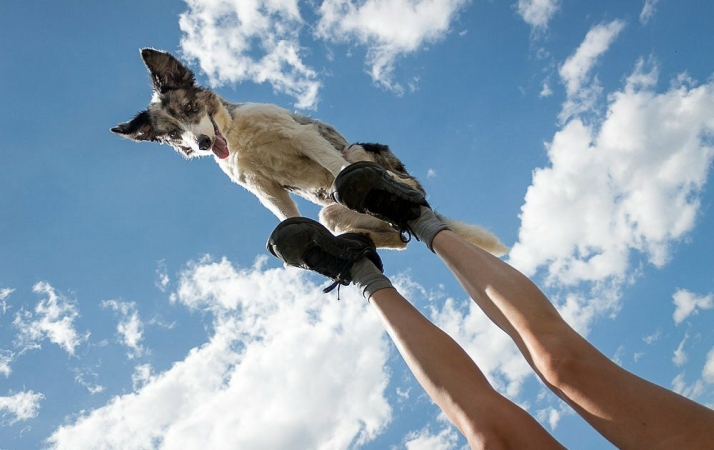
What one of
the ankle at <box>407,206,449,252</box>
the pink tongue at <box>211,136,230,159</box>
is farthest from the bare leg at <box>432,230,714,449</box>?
the pink tongue at <box>211,136,230,159</box>

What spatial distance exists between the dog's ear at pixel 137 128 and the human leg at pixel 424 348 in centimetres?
284

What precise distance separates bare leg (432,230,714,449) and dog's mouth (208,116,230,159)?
125 inches

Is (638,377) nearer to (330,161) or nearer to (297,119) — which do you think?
(330,161)

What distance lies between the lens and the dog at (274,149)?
4863mm

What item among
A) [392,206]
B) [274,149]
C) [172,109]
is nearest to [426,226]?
[392,206]

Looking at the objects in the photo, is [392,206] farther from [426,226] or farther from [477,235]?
[477,235]

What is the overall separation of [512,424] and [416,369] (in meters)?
0.60

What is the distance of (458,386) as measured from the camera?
2719mm

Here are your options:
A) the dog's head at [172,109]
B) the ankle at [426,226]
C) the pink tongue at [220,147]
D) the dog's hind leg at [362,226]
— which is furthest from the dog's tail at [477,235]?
the dog's head at [172,109]

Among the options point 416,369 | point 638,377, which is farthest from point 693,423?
point 416,369

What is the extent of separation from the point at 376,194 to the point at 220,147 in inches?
93.0

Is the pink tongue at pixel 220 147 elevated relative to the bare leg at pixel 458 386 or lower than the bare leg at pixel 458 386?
elevated

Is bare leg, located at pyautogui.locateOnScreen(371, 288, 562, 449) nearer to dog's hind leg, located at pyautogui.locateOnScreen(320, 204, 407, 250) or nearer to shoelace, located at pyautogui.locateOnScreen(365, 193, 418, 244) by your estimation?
shoelace, located at pyautogui.locateOnScreen(365, 193, 418, 244)

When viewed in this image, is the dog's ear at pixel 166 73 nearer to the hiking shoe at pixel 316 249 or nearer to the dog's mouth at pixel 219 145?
the dog's mouth at pixel 219 145
